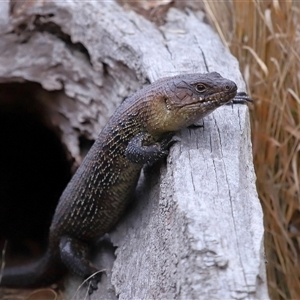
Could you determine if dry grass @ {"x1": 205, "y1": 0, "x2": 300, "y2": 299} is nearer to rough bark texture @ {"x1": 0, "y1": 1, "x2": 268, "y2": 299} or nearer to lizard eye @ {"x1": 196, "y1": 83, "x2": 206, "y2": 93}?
rough bark texture @ {"x1": 0, "y1": 1, "x2": 268, "y2": 299}

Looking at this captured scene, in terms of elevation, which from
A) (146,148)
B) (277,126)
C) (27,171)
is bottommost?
(27,171)

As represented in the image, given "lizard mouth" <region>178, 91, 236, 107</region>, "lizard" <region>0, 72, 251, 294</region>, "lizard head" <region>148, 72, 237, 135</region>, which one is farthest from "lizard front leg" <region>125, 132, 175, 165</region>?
"lizard mouth" <region>178, 91, 236, 107</region>

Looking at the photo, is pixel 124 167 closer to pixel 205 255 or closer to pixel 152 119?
pixel 152 119

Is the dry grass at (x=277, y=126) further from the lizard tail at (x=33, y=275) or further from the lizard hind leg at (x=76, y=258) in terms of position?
the lizard tail at (x=33, y=275)

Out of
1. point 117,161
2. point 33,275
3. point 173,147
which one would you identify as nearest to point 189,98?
point 173,147

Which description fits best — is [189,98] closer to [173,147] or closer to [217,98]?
[217,98]

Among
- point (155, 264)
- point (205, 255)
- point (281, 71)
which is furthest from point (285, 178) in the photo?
point (205, 255)
